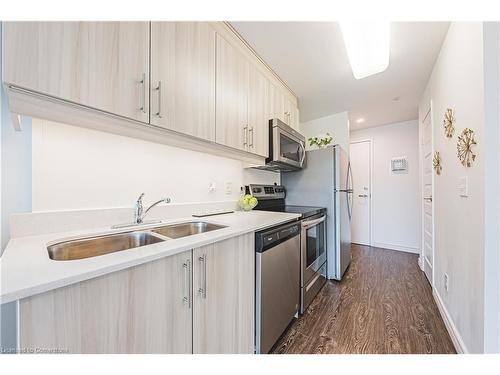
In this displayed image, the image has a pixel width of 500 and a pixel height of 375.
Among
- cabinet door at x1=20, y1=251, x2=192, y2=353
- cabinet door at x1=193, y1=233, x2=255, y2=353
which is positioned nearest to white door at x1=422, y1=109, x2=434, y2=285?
cabinet door at x1=193, y1=233, x2=255, y2=353

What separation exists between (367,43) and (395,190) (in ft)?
10.5

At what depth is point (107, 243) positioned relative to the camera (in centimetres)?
107

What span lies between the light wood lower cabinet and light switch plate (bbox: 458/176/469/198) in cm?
140

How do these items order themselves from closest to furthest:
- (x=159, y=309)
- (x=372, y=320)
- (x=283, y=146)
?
1. (x=159, y=309)
2. (x=372, y=320)
3. (x=283, y=146)

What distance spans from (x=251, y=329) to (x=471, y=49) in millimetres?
2151

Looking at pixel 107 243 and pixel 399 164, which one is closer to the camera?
pixel 107 243

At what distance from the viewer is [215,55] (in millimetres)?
1442

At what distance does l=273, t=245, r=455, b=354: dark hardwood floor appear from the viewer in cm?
142

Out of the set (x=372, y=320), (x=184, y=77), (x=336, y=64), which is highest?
(x=336, y=64)

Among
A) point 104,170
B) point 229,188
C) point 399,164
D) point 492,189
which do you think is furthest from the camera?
point 399,164

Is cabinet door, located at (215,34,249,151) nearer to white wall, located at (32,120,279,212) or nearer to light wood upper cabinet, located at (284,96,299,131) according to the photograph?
white wall, located at (32,120,279,212)

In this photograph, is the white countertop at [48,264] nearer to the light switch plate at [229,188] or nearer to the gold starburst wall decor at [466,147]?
the light switch plate at [229,188]

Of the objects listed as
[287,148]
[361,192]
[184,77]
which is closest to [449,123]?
A: [287,148]

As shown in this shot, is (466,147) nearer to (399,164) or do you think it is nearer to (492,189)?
(492,189)
